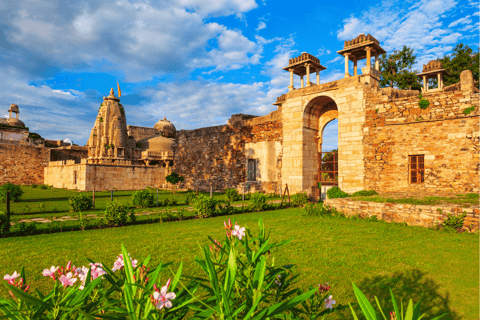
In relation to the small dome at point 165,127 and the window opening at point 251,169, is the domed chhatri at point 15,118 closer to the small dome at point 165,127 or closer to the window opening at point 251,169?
the small dome at point 165,127

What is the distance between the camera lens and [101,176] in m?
20.3

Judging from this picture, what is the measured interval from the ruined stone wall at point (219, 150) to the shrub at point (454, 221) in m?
11.1

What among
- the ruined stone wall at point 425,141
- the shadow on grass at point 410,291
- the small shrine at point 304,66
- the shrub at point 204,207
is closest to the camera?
the shadow on grass at point 410,291

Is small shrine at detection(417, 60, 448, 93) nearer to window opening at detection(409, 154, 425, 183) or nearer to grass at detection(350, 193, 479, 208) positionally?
window opening at detection(409, 154, 425, 183)

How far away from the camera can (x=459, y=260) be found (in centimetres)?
475

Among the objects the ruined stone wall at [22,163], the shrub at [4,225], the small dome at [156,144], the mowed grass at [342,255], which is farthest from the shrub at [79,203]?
the small dome at [156,144]

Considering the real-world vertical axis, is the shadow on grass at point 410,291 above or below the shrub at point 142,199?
below

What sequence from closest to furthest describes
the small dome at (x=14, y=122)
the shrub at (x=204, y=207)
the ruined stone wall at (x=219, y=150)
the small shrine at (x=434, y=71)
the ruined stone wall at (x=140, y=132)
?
the shrub at (x=204, y=207) → the ruined stone wall at (x=219, y=150) → the small shrine at (x=434, y=71) → the small dome at (x=14, y=122) → the ruined stone wall at (x=140, y=132)

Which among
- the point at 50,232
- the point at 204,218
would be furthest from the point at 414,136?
the point at 50,232

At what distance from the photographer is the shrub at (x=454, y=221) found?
22.5 ft

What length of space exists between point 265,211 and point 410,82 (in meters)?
21.0

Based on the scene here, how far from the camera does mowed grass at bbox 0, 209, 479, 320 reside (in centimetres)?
355

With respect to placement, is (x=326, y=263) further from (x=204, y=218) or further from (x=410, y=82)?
(x=410, y=82)

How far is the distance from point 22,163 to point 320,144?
2710cm
